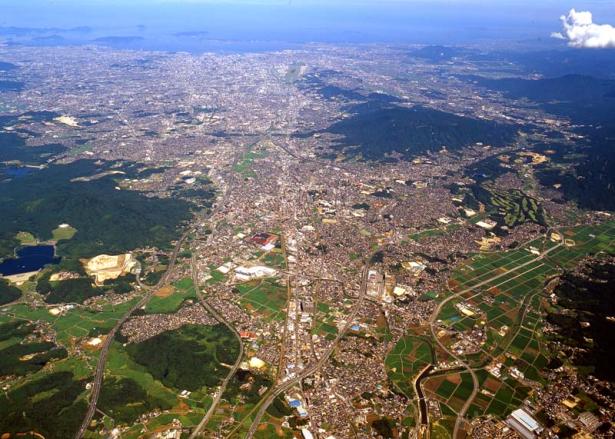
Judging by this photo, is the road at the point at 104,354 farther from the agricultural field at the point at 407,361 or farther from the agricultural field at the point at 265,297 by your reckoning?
the agricultural field at the point at 407,361

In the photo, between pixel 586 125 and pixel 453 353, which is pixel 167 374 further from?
pixel 586 125

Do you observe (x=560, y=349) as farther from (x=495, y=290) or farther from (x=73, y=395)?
(x=73, y=395)

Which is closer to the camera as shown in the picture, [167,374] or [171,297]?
[167,374]

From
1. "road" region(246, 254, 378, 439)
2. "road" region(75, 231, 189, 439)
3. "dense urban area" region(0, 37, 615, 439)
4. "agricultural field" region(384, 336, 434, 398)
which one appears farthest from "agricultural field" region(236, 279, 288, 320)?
"agricultural field" region(384, 336, 434, 398)

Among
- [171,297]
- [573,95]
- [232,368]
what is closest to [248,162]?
[171,297]

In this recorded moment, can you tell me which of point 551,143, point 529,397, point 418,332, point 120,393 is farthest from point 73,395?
point 551,143

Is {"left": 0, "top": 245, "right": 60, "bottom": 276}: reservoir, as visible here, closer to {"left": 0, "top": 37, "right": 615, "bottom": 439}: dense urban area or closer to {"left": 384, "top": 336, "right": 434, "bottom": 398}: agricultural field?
{"left": 0, "top": 37, "right": 615, "bottom": 439}: dense urban area

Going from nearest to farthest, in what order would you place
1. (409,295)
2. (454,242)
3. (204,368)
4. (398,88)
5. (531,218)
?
1. (204,368)
2. (409,295)
3. (454,242)
4. (531,218)
5. (398,88)

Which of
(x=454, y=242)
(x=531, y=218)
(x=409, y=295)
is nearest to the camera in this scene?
(x=409, y=295)
